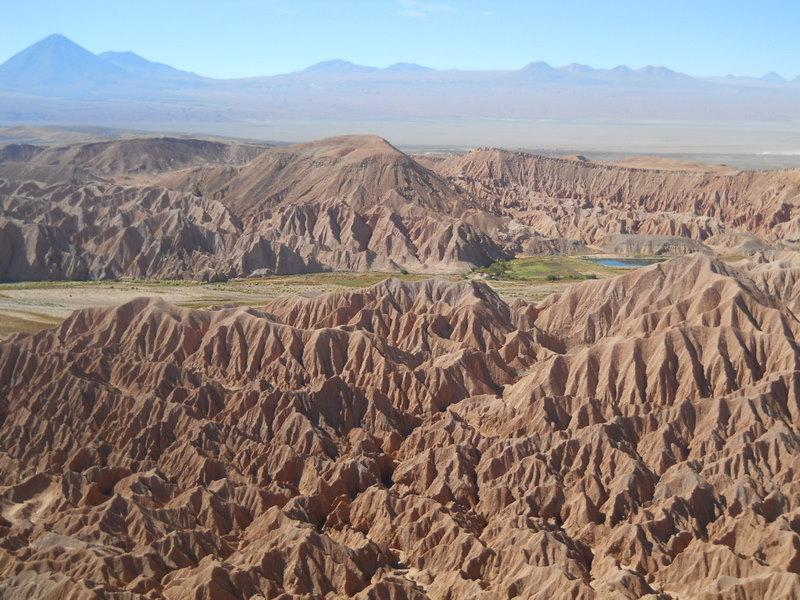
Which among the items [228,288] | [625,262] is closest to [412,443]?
[228,288]

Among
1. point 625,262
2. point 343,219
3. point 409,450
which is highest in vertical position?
point 343,219

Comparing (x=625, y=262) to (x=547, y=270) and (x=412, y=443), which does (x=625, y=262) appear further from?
(x=412, y=443)

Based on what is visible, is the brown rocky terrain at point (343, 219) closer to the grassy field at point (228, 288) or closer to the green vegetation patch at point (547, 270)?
the green vegetation patch at point (547, 270)

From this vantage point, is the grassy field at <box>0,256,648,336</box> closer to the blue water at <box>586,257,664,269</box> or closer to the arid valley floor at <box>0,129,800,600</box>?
the arid valley floor at <box>0,129,800,600</box>

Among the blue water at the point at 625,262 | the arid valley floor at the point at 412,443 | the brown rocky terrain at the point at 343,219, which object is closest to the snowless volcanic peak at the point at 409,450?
the arid valley floor at the point at 412,443

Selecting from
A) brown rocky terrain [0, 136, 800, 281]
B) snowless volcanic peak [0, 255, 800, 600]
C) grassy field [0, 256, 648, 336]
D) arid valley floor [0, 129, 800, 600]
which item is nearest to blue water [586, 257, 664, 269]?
grassy field [0, 256, 648, 336]

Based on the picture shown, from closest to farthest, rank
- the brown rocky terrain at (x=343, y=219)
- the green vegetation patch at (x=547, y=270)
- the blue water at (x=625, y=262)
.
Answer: the brown rocky terrain at (x=343, y=219)
the green vegetation patch at (x=547, y=270)
the blue water at (x=625, y=262)

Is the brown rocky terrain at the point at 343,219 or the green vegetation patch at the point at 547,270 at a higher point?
the brown rocky terrain at the point at 343,219
